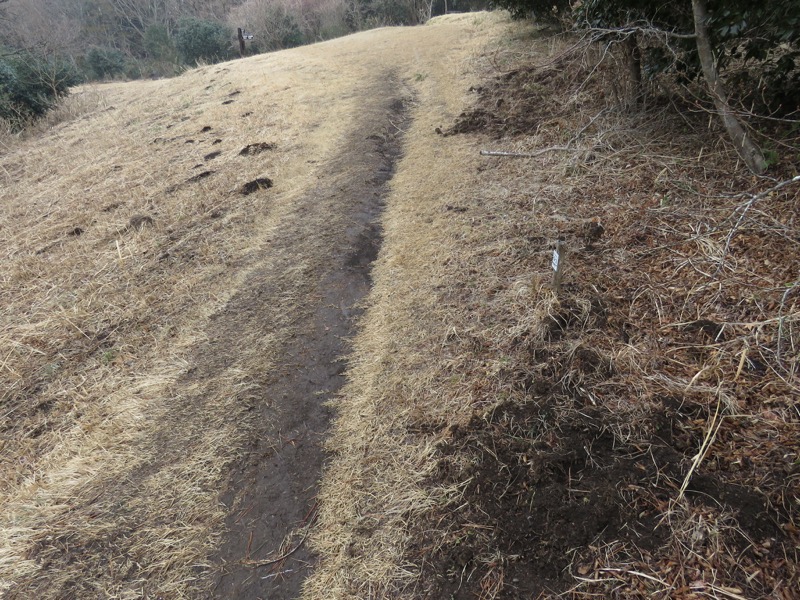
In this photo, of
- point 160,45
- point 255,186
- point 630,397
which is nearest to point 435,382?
→ point 630,397

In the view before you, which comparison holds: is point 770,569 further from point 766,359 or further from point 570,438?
point 766,359

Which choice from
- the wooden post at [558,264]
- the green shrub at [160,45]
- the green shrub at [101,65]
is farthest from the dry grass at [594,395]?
the green shrub at [101,65]

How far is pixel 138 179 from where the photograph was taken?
8.27 metres

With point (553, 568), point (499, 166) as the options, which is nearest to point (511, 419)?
point (553, 568)

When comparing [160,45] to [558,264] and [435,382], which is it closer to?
[435,382]

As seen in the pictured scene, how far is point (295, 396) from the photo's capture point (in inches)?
139

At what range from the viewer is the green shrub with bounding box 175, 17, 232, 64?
24.7 metres

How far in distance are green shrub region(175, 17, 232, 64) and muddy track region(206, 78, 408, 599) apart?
2418cm

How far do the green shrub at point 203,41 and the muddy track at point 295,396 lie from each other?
24.2 m

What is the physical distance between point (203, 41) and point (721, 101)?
2841 centimetres

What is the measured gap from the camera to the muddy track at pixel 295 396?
8.37ft

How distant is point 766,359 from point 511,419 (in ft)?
4.43

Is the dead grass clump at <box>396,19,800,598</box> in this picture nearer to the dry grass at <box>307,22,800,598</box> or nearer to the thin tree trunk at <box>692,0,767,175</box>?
the dry grass at <box>307,22,800,598</box>

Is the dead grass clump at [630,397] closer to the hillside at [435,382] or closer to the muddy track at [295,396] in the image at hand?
the hillside at [435,382]
